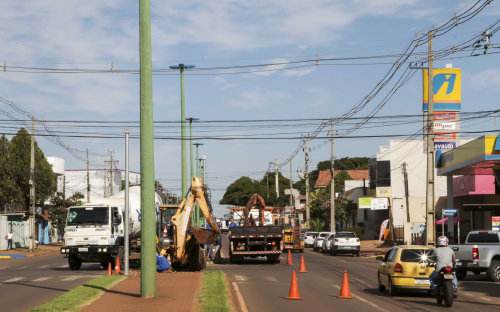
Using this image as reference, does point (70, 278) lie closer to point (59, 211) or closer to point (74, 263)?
point (74, 263)

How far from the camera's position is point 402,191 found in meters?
71.3

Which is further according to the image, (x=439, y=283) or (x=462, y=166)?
(x=462, y=166)

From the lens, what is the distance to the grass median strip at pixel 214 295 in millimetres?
15125

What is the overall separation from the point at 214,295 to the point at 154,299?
5.68 feet

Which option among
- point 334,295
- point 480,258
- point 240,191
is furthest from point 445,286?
point 240,191

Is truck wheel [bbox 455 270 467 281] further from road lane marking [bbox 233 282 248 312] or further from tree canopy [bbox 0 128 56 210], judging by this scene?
tree canopy [bbox 0 128 56 210]

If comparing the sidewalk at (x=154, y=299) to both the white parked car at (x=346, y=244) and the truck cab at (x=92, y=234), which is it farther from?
the white parked car at (x=346, y=244)

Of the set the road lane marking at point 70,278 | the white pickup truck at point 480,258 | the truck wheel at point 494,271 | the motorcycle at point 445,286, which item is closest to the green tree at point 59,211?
the road lane marking at point 70,278

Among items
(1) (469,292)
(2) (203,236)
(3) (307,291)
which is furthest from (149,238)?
(2) (203,236)

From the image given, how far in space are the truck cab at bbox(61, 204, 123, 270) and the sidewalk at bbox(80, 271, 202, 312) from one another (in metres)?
9.35

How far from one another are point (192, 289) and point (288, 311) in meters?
4.32

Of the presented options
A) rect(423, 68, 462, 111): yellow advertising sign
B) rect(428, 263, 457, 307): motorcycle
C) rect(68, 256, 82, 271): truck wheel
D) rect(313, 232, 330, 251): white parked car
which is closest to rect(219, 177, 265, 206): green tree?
rect(423, 68, 462, 111): yellow advertising sign

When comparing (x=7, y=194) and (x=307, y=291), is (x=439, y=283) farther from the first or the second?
(x=7, y=194)

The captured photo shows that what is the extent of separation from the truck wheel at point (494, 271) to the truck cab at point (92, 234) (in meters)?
15.6
